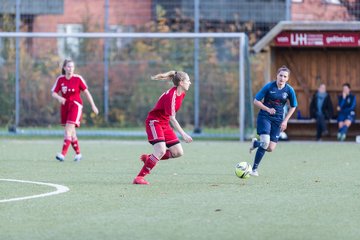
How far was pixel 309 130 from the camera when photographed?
85.8ft

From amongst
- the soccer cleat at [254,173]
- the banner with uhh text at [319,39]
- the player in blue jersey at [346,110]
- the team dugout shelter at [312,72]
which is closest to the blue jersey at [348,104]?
the player in blue jersey at [346,110]

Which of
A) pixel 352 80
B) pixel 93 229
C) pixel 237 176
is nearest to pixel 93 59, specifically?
pixel 352 80

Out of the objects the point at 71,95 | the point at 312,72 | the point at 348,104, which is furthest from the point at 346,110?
the point at 71,95

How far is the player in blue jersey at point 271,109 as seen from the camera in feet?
48.2

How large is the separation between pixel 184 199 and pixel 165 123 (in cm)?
233

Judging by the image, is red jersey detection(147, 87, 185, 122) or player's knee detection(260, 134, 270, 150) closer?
red jersey detection(147, 87, 185, 122)

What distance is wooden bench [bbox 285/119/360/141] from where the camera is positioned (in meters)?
25.8

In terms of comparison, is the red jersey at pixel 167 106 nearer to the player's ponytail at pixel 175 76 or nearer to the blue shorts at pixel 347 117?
the player's ponytail at pixel 175 76

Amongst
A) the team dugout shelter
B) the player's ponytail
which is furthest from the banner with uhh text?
the player's ponytail

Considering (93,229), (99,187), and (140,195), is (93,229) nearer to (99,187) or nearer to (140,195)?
(140,195)

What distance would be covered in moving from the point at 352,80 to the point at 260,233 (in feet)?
59.4

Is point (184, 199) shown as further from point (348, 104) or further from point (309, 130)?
point (309, 130)

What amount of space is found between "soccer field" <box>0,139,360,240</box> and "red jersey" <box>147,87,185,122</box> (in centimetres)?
87

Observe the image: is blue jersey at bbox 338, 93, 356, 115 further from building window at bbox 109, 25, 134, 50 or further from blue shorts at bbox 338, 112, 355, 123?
building window at bbox 109, 25, 134, 50
